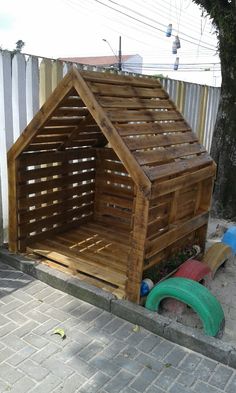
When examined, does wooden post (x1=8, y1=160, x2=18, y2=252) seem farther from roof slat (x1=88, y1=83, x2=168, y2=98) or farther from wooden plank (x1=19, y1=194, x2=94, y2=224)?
roof slat (x1=88, y1=83, x2=168, y2=98)

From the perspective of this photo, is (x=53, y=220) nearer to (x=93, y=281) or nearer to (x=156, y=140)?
(x=93, y=281)

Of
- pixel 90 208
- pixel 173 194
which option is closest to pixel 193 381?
pixel 173 194

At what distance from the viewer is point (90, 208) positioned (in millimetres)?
5879

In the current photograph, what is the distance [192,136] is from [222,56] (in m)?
2.65

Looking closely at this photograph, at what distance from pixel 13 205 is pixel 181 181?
198cm

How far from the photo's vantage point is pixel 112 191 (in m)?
5.73

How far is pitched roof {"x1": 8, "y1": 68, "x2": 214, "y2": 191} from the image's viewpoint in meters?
3.45

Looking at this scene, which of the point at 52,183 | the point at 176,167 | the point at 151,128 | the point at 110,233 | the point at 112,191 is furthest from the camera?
the point at 112,191

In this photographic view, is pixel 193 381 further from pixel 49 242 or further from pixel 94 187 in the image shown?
pixel 94 187

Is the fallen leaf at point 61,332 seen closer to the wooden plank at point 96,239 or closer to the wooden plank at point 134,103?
the wooden plank at point 96,239

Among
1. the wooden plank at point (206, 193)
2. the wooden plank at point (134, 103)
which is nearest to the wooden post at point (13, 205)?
the wooden plank at point (134, 103)

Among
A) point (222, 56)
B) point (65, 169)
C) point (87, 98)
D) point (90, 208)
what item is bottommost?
point (90, 208)

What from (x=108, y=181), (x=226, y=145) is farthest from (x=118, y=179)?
(x=226, y=145)

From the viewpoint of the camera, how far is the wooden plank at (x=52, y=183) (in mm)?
4551
